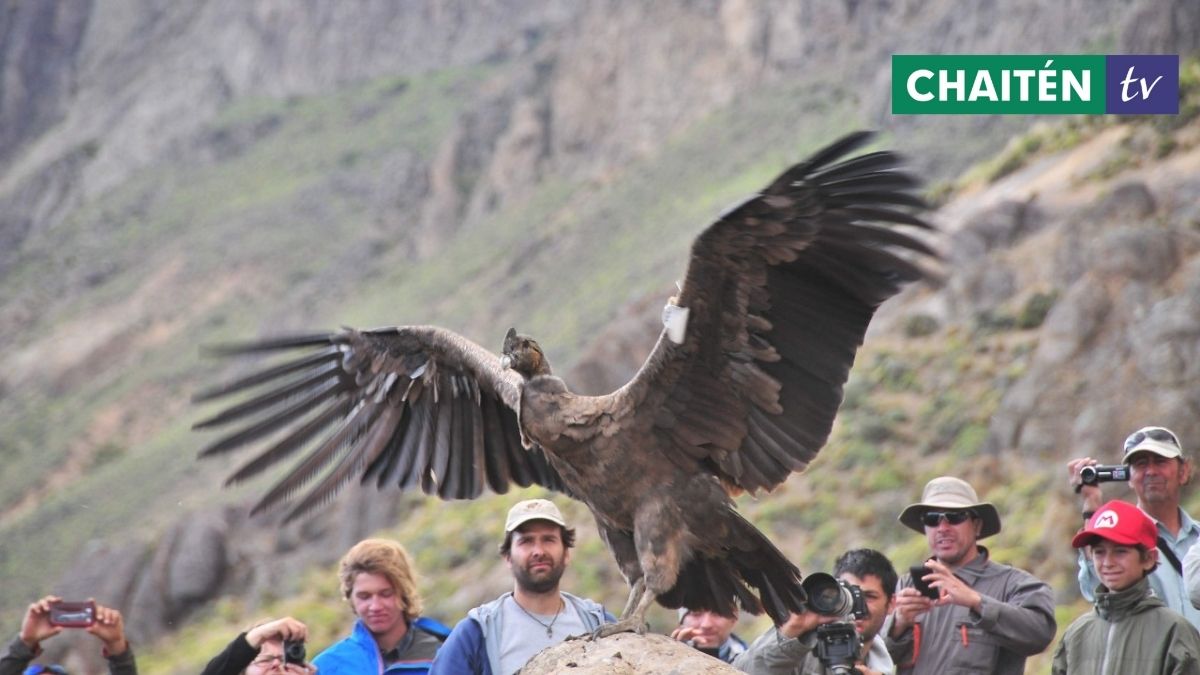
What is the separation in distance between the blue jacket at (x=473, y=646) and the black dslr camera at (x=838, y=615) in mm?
1014

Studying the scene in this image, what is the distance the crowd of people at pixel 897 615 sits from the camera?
283 inches

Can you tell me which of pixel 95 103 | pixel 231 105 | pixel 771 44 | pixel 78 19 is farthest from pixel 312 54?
pixel 771 44

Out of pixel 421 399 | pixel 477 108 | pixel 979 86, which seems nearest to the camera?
pixel 421 399

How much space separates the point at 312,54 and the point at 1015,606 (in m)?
98.5

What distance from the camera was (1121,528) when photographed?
7.12 meters

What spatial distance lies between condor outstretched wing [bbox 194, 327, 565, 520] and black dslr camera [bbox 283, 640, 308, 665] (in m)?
1.62

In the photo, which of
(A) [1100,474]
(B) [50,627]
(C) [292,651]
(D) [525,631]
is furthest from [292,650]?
(A) [1100,474]

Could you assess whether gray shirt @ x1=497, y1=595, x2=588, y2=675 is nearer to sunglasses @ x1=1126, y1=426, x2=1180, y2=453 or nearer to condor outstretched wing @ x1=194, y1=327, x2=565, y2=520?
condor outstretched wing @ x1=194, y1=327, x2=565, y2=520

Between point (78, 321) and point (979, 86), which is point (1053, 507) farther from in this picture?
point (78, 321)

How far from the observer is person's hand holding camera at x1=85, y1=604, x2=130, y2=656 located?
838 centimetres

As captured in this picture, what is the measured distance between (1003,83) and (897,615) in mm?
37052

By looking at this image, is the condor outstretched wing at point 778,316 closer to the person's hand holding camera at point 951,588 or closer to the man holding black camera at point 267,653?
the person's hand holding camera at point 951,588

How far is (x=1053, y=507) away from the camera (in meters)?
20.2

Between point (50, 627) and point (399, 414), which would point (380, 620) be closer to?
point (50, 627)
